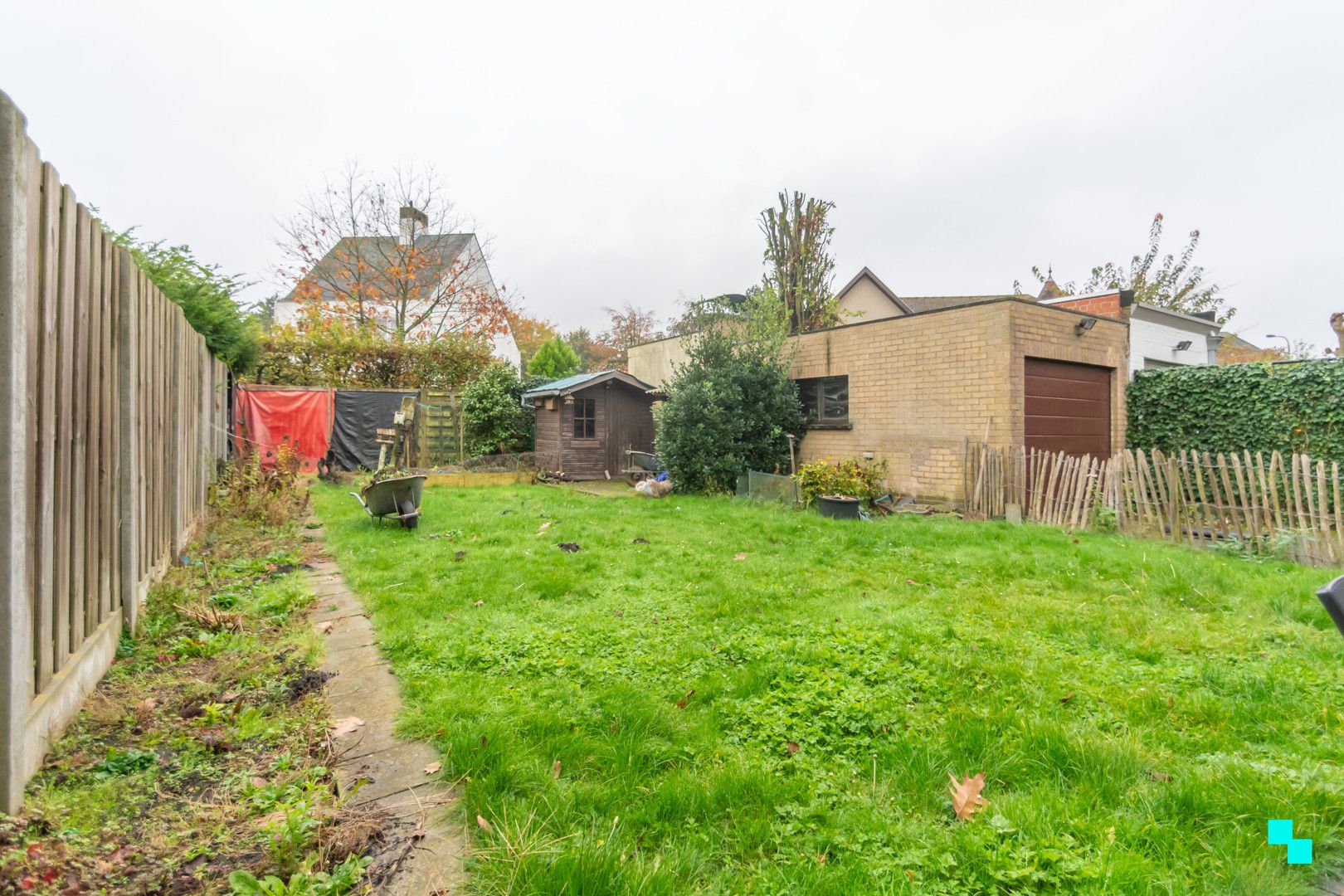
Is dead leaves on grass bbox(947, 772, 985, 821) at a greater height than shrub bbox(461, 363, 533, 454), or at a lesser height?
lesser

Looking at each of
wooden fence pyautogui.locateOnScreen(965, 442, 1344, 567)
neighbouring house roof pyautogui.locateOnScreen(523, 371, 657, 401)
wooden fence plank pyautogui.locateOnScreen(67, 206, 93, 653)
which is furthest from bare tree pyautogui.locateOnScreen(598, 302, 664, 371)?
wooden fence plank pyautogui.locateOnScreen(67, 206, 93, 653)

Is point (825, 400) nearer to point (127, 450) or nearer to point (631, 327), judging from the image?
point (127, 450)

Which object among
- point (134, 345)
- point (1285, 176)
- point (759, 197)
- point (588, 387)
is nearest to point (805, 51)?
point (759, 197)

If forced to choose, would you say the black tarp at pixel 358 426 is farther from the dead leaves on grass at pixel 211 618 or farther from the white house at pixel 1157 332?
the white house at pixel 1157 332

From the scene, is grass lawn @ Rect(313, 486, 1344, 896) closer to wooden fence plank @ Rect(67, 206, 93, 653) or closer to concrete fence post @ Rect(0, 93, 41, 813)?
concrete fence post @ Rect(0, 93, 41, 813)

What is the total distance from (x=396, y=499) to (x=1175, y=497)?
9440 millimetres

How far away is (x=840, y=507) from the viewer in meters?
8.58

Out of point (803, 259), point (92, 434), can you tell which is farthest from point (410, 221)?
point (92, 434)

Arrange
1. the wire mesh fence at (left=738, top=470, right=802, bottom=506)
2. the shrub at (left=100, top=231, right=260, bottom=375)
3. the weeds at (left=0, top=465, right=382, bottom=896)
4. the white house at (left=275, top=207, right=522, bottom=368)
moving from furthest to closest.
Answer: the white house at (left=275, top=207, right=522, bottom=368) < the wire mesh fence at (left=738, top=470, right=802, bottom=506) < the shrub at (left=100, top=231, right=260, bottom=375) < the weeds at (left=0, top=465, right=382, bottom=896)

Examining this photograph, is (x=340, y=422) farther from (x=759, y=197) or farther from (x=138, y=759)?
(x=138, y=759)

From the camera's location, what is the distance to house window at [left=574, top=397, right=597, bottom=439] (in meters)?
14.2

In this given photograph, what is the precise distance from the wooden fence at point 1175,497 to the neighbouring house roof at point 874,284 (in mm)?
15323

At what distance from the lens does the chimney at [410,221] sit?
21.7 meters

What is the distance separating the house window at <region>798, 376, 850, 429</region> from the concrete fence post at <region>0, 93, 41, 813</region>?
1074cm
